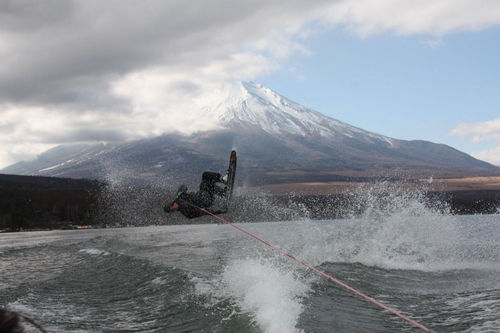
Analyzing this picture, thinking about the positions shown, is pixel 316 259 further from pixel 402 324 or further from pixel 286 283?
pixel 402 324

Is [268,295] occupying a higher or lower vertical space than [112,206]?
higher

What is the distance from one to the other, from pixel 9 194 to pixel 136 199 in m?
54.2

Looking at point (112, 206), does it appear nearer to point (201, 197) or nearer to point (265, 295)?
point (201, 197)

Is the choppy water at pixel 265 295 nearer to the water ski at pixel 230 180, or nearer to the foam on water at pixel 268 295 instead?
the foam on water at pixel 268 295

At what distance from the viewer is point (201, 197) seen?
63.2ft

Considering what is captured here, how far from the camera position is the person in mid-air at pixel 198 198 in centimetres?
1841

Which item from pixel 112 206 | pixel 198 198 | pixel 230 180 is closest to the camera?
pixel 198 198

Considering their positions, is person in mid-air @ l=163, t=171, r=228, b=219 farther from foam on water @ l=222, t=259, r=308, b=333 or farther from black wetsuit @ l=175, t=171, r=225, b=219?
foam on water @ l=222, t=259, r=308, b=333

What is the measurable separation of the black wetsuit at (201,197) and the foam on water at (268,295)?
4208mm

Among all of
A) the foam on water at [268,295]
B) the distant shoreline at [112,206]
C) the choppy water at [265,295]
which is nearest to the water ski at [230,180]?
the choppy water at [265,295]

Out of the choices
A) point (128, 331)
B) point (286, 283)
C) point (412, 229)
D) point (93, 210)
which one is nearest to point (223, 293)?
point (286, 283)

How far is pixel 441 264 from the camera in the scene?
770 inches

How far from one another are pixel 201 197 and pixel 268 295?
889 centimetres

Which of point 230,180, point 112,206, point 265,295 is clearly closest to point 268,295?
point 265,295
